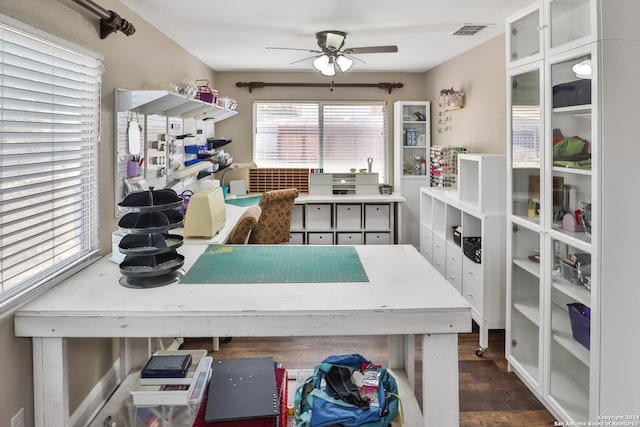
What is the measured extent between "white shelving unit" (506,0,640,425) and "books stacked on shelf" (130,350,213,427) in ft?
5.63

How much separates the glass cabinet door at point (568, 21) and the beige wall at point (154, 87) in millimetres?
1622

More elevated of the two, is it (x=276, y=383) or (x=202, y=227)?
(x=202, y=227)

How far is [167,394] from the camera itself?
5.92 feet

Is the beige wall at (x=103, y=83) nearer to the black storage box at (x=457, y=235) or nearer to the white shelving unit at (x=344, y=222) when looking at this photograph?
the white shelving unit at (x=344, y=222)

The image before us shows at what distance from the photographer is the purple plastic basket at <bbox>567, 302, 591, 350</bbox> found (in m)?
2.20

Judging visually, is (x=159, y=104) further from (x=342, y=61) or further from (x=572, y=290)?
(x=572, y=290)

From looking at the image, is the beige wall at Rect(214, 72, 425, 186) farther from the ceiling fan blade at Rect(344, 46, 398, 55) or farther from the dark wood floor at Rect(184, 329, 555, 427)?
the dark wood floor at Rect(184, 329, 555, 427)

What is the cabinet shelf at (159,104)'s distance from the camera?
8.59ft

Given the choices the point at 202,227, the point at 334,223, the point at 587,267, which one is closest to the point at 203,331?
the point at 202,227

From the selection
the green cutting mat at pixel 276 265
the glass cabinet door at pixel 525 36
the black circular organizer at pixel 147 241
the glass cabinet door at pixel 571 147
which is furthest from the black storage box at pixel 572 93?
the black circular organizer at pixel 147 241

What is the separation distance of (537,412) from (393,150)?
4038 mm

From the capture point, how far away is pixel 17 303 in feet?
5.66

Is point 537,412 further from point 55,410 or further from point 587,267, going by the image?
point 55,410

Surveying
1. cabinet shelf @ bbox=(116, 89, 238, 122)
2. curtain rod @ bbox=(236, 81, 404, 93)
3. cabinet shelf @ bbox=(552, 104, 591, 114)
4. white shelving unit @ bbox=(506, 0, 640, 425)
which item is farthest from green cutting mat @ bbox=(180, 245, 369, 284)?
curtain rod @ bbox=(236, 81, 404, 93)
